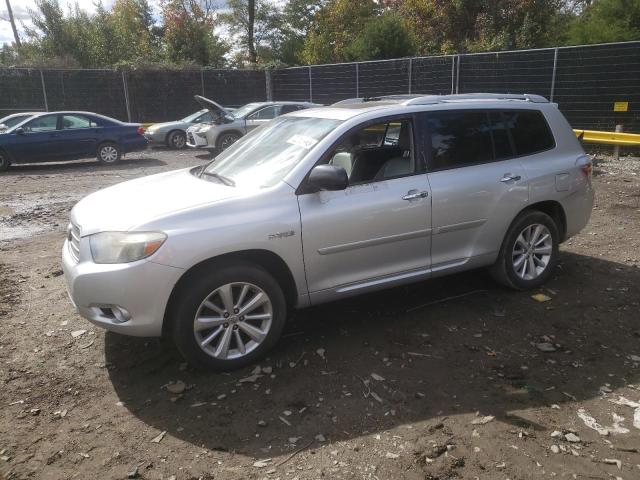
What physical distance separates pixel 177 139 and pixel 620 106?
12287 millimetres

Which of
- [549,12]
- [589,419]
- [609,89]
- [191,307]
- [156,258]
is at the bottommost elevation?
[589,419]

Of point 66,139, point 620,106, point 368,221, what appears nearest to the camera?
point 368,221

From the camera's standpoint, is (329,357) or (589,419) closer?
(589,419)

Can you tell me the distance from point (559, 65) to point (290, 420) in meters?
12.8

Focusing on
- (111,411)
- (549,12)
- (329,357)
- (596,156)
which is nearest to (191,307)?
(111,411)

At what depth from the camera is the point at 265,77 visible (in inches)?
840

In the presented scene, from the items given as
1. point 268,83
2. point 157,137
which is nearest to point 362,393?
point 157,137

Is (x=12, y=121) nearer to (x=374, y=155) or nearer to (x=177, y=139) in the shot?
(x=177, y=139)

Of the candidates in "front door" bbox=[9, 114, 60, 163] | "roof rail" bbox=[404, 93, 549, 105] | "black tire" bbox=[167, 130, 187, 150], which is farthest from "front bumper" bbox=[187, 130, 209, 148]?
"roof rail" bbox=[404, 93, 549, 105]

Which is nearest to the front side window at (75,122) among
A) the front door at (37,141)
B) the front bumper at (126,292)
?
the front door at (37,141)

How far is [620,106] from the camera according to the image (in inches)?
488

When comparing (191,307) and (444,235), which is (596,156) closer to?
(444,235)

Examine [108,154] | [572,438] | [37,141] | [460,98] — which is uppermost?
[460,98]

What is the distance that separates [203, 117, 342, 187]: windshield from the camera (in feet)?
13.1
